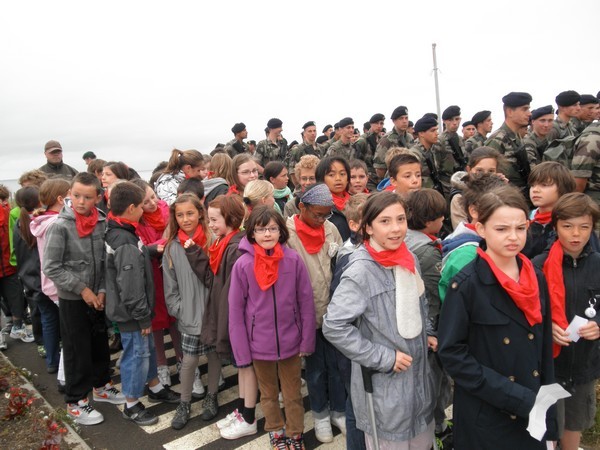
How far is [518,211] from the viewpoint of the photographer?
224cm

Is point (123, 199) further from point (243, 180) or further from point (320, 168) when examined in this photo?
point (320, 168)

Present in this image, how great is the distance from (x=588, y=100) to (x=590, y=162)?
129 inches

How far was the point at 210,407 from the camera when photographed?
12.9 feet

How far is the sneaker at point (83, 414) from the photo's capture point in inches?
155

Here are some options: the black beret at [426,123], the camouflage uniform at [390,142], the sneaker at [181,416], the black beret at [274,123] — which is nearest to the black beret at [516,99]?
the black beret at [426,123]

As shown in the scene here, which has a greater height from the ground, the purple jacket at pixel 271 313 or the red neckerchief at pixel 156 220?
the red neckerchief at pixel 156 220

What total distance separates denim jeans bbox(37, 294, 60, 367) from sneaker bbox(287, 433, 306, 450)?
3.21 m

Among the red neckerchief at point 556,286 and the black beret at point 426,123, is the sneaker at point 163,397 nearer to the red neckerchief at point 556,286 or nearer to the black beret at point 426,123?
the red neckerchief at point 556,286

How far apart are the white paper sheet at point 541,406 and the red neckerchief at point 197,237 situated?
9.52ft

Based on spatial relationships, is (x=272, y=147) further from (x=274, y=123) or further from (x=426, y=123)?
(x=426, y=123)

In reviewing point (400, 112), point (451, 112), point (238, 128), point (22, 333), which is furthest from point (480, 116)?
point (22, 333)

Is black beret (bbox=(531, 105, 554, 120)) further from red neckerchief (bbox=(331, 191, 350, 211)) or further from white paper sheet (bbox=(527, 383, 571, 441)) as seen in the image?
white paper sheet (bbox=(527, 383, 571, 441))

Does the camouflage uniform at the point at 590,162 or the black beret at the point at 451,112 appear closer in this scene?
the camouflage uniform at the point at 590,162

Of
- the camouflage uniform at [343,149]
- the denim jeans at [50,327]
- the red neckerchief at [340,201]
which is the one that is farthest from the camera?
the camouflage uniform at [343,149]
